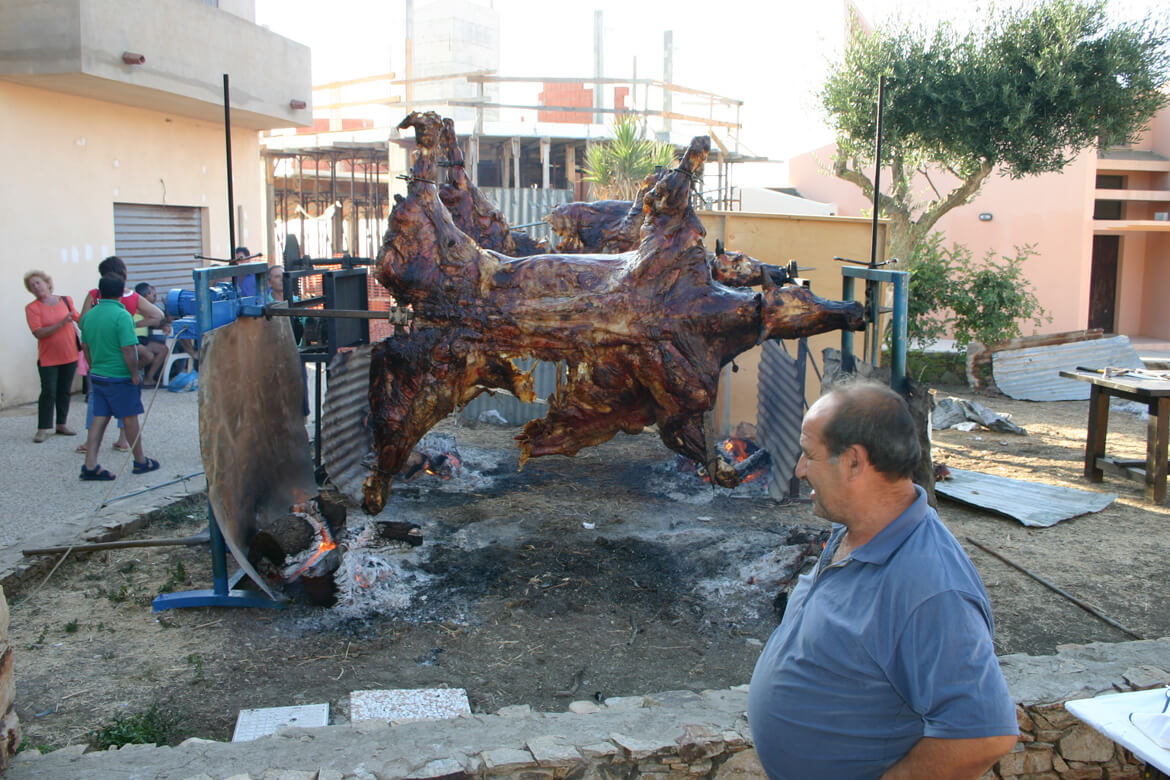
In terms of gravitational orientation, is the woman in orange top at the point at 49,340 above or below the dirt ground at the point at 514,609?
above

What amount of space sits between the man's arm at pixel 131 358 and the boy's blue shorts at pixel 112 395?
0.19 feet

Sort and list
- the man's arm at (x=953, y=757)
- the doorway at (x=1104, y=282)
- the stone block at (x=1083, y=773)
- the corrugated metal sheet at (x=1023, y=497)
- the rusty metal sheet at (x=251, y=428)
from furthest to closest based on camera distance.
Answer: the doorway at (x=1104, y=282) → the corrugated metal sheet at (x=1023, y=497) → the rusty metal sheet at (x=251, y=428) → the stone block at (x=1083, y=773) → the man's arm at (x=953, y=757)

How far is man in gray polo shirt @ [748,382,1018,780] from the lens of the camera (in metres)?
1.87

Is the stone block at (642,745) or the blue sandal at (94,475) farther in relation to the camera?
the blue sandal at (94,475)

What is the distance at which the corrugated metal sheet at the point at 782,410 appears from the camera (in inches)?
274

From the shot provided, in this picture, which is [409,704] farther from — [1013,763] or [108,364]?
[108,364]

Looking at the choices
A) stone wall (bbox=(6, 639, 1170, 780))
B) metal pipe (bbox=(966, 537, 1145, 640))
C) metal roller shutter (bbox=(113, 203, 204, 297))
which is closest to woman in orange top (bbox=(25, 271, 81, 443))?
metal roller shutter (bbox=(113, 203, 204, 297))

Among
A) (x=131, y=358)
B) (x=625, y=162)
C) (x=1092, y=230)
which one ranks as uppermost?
(x=625, y=162)

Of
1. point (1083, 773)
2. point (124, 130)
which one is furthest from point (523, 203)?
point (1083, 773)

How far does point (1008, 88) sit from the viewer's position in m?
13.2

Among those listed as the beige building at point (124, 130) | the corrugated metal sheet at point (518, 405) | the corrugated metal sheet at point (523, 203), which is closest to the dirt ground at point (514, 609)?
the corrugated metal sheet at point (518, 405)

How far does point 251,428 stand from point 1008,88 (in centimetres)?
1244

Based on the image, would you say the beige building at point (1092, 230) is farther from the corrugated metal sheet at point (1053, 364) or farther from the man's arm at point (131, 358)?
the man's arm at point (131, 358)

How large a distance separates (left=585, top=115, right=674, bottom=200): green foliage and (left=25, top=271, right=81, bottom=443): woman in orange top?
24.4 feet
